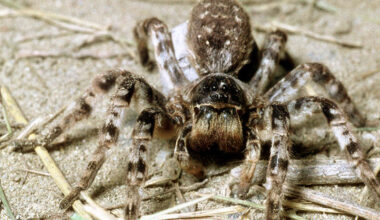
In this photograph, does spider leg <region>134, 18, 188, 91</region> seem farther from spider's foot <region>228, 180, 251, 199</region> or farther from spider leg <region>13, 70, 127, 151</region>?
spider's foot <region>228, 180, 251, 199</region>

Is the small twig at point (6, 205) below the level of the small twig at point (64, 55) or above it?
below

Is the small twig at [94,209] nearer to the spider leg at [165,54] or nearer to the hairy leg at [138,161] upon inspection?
the hairy leg at [138,161]

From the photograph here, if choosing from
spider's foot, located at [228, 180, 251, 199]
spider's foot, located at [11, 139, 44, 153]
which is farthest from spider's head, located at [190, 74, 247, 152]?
spider's foot, located at [11, 139, 44, 153]

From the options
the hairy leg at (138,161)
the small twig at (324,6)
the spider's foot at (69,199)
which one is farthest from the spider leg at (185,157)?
the small twig at (324,6)

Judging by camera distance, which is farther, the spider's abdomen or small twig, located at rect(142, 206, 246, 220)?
the spider's abdomen

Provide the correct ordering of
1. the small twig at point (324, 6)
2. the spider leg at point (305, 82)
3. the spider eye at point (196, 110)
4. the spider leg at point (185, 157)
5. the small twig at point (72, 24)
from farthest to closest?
the small twig at point (324, 6), the small twig at point (72, 24), the spider leg at point (305, 82), the spider eye at point (196, 110), the spider leg at point (185, 157)

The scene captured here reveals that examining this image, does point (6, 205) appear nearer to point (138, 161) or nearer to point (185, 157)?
point (138, 161)

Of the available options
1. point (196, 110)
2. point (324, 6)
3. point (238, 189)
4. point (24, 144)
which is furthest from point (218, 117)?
point (324, 6)
